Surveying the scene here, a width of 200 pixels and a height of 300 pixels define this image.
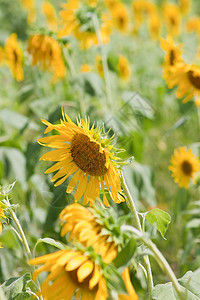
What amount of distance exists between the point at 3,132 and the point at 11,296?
1.20 meters

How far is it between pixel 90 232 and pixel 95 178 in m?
0.25

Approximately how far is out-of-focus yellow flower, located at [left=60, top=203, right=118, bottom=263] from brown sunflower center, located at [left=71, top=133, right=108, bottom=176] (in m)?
0.19

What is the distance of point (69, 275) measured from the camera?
484 mm

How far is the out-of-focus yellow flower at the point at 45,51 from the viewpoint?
1236mm

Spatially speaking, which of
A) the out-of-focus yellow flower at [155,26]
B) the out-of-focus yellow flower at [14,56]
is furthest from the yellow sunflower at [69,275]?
the out-of-focus yellow flower at [155,26]

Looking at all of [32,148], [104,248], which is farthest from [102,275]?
[32,148]

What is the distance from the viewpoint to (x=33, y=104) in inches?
56.2

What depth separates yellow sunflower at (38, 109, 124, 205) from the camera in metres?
0.64

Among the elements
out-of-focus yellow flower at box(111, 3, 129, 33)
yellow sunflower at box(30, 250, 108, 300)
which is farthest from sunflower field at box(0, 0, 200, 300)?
out-of-focus yellow flower at box(111, 3, 129, 33)

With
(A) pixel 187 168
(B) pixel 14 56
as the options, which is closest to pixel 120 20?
(B) pixel 14 56

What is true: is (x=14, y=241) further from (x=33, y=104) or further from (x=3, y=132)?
(x=3, y=132)

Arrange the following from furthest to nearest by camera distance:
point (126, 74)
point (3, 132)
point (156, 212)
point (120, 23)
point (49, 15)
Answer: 1. point (49, 15)
2. point (120, 23)
3. point (126, 74)
4. point (3, 132)
5. point (156, 212)

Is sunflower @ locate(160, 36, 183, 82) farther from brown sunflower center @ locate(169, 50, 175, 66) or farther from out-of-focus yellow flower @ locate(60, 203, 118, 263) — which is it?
out-of-focus yellow flower @ locate(60, 203, 118, 263)

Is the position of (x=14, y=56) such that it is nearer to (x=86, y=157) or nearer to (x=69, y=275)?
(x=86, y=157)
